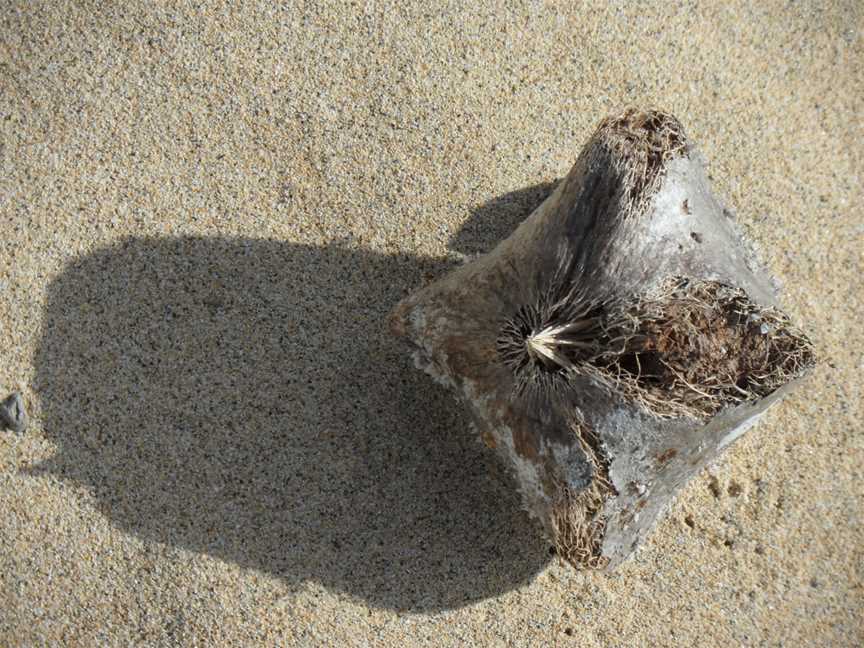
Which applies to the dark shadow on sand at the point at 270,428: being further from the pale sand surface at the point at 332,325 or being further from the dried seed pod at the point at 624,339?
the dried seed pod at the point at 624,339

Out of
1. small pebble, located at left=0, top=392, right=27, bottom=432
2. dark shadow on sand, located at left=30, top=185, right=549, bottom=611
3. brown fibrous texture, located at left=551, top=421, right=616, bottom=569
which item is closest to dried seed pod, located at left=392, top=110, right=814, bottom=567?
brown fibrous texture, located at left=551, top=421, right=616, bottom=569

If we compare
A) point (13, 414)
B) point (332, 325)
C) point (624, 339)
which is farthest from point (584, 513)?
point (13, 414)

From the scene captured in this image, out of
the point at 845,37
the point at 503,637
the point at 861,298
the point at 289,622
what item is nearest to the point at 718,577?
the point at 503,637

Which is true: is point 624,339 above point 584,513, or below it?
above

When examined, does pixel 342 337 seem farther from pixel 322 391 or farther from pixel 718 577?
pixel 718 577

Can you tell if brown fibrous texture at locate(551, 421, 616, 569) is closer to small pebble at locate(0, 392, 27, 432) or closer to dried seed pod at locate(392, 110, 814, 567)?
dried seed pod at locate(392, 110, 814, 567)

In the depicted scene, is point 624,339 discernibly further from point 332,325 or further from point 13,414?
point 13,414

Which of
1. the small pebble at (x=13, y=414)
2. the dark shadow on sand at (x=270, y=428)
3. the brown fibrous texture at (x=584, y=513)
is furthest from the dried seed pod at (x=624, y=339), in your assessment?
the small pebble at (x=13, y=414)

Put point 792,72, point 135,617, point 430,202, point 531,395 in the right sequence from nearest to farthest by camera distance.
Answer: point 531,395 → point 135,617 → point 430,202 → point 792,72
